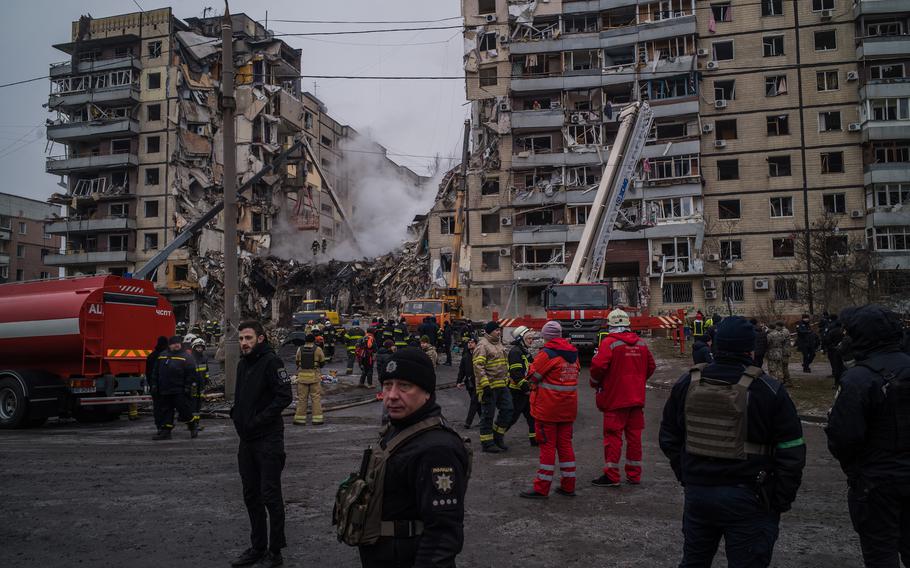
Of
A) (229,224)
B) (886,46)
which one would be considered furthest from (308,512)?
(886,46)

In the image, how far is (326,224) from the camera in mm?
66438

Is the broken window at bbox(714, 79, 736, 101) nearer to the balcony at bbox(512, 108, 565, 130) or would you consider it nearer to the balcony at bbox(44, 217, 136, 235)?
the balcony at bbox(512, 108, 565, 130)

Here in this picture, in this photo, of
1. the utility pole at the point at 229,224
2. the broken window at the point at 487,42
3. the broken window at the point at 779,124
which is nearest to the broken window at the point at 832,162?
the broken window at the point at 779,124

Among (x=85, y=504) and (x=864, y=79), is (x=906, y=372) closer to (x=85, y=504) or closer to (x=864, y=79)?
(x=85, y=504)

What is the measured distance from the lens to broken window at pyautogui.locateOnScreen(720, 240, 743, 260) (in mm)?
41750

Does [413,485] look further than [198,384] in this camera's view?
No

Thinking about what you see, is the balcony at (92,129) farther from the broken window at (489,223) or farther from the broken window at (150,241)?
the broken window at (489,223)

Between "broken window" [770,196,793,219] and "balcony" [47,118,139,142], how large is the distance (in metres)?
48.7

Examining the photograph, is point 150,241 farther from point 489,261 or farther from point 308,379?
point 308,379

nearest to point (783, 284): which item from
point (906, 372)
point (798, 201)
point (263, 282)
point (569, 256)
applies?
point (798, 201)

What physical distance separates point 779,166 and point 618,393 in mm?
40917

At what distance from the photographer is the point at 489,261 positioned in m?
46.1

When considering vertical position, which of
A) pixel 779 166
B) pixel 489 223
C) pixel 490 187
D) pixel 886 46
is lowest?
pixel 489 223

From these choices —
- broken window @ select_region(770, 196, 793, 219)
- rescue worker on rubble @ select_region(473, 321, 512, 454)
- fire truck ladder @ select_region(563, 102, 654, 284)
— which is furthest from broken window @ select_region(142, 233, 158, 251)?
rescue worker on rubble @ select_region(473, 321, 512, 454)
